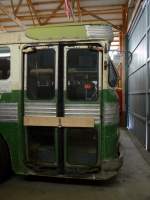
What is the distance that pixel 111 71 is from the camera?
16.8 feet

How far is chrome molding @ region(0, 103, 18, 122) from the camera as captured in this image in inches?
199

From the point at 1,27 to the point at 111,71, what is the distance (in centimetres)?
1122

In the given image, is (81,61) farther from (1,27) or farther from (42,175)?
(1,27)

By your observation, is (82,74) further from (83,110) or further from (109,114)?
(109,114)

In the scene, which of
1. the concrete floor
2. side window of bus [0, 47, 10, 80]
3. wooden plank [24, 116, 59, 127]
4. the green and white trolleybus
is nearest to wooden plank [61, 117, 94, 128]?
the green and white trolleybus

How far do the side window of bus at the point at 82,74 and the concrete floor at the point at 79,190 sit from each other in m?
1.37

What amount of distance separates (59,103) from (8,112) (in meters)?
0.84

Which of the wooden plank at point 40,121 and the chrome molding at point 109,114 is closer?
the chrome molding at point 109,114

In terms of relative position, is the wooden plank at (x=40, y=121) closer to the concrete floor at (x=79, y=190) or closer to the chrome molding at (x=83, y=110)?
the chrome molding at (x=83, y=110)

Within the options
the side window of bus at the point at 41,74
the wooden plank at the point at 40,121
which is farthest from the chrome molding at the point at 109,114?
the side window of bus at the point at 41,74

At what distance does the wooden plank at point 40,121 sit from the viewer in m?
4.91

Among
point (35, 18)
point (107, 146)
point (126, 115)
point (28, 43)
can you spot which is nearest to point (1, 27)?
point (35, 18)

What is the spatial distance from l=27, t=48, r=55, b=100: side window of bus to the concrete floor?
1373 millimetres

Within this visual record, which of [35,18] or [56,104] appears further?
[35,18]
